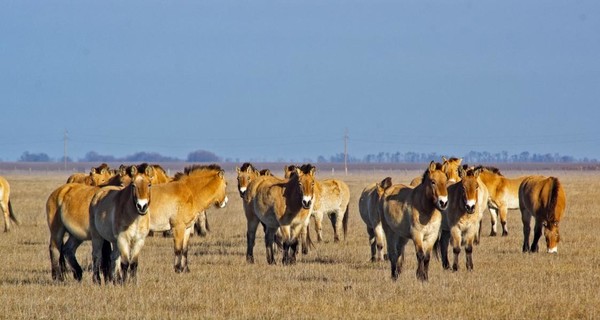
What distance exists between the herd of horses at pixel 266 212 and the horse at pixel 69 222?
2 cm

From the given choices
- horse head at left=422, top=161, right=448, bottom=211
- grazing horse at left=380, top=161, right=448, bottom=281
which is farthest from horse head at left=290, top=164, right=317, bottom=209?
horse head at left=422, top=161, right=448, bottom=211

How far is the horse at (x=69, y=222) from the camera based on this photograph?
47.0 ft

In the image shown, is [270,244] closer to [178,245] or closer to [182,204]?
[178,245]

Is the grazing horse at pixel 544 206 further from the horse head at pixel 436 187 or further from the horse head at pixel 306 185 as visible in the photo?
the horse head at pixel 436 187

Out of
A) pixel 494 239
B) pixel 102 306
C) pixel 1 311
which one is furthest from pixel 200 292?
pixel 494 239

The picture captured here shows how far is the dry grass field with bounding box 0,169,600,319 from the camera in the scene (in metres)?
11.7

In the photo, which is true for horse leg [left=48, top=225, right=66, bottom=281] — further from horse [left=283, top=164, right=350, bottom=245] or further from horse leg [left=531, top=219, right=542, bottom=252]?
horse leg [left=531, top=219, right=542, bottom=252]

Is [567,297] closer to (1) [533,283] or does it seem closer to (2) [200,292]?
(1) [533,283]

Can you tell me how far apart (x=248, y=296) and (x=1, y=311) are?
127 inches

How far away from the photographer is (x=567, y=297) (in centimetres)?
1278

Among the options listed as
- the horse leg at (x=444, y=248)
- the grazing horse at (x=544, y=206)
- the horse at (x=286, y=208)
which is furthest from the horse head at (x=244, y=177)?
the grazing horse at (x=544, y=206)

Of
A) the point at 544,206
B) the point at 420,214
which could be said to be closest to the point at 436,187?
the point at 420,214

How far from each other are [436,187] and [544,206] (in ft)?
22.5

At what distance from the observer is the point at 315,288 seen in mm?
13766
